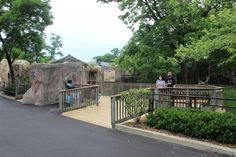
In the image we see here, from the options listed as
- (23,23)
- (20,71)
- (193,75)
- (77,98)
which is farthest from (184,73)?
(20,71)

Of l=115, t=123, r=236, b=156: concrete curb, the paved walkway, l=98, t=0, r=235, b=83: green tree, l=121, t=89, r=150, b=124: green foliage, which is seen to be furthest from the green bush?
l=98, t=0, r=235, b=83: green tree

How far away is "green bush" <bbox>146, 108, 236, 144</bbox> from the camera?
7.25 metres

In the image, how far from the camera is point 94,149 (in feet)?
24.0

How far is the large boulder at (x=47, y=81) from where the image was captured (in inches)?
642

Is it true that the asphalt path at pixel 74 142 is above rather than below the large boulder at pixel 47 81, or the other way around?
below

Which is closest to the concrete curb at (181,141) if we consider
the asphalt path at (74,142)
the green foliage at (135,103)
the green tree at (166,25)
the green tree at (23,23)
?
the asphalt path at (74,142)

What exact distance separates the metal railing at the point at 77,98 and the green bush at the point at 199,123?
5440 mm

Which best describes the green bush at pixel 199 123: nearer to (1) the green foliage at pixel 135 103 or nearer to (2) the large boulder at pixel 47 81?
(1) the green foliage at pixel 135 103

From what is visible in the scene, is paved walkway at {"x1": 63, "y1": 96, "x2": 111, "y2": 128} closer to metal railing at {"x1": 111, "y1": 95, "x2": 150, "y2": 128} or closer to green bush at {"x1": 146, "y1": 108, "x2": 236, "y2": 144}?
metal railing at {"x1": 111, "y1": 95, "x2": 150, "y2": 128}

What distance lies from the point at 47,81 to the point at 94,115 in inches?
201

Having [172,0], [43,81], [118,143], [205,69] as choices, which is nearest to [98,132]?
[118,143]

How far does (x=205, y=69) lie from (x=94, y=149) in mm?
17076

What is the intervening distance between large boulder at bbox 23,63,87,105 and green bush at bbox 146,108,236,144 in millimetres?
8751

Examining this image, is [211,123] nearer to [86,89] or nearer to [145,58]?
[86,89]
